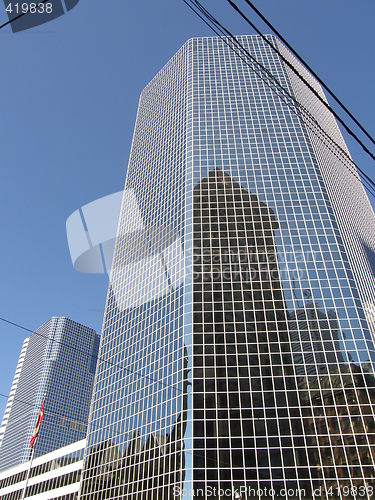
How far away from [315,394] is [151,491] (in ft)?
82.4

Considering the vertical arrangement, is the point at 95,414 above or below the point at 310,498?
above

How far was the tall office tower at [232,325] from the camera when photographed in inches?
2069

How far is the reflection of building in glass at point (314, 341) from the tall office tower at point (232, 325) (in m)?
0.18

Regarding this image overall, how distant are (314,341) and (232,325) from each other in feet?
39.6

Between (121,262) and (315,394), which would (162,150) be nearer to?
(121,262)

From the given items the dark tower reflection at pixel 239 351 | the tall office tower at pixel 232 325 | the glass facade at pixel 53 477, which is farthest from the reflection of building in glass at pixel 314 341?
the glass facade at pixel 53 477

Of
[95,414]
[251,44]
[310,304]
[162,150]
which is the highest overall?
[251,44]

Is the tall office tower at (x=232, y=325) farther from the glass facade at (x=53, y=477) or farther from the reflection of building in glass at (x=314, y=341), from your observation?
the glass facade at (x=53, y=477)

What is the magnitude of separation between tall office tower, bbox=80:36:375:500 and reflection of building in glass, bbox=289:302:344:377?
182 millimetres

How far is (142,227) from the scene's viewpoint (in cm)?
9556

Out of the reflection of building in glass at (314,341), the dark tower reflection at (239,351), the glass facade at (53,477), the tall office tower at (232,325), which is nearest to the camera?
the dark tower reflection at (239,351)

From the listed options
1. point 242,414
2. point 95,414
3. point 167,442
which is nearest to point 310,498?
point 242,414

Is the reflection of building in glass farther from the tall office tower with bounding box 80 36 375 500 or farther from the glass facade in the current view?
the glass facade

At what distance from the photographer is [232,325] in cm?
6494
